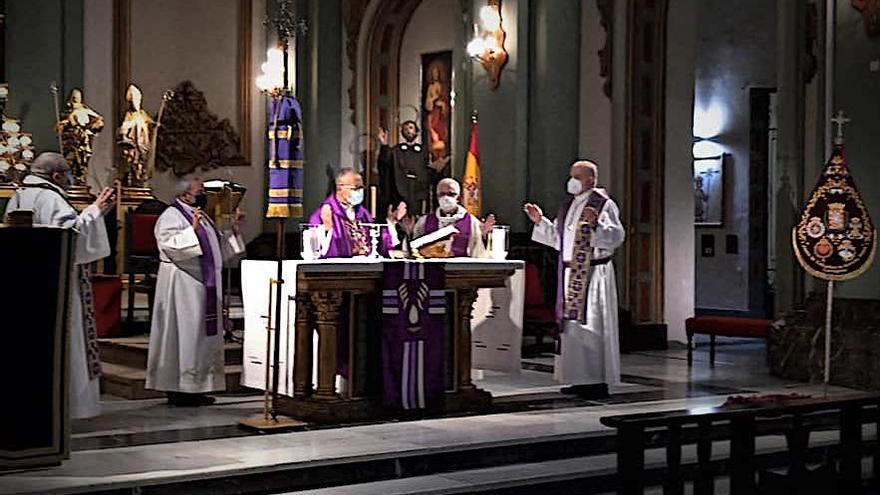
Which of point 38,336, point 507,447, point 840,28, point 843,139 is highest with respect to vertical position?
point 840,28

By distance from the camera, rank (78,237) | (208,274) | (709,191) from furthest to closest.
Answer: (709,191) < (208,274) < (78,237)

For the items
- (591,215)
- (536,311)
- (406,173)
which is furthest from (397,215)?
(406,173)

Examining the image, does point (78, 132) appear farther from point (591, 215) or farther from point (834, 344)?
point (834, 344)

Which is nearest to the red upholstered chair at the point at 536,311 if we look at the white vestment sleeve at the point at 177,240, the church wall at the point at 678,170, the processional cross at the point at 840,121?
the church wall at the point at 678,170

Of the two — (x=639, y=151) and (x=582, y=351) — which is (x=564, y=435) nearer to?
(x=582, y=351)

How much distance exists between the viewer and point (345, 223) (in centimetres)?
868

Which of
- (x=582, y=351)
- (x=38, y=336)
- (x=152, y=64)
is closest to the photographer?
(x=38, y=336)

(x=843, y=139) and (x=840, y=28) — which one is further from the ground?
(x=840, y=28)

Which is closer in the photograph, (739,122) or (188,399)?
(188,399)

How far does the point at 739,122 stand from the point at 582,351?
9.65 meters

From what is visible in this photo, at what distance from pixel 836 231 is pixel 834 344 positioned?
4.04 ft

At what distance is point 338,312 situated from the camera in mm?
8094

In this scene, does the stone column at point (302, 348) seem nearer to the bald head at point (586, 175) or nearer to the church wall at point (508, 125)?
the bald head at point (586, 175)

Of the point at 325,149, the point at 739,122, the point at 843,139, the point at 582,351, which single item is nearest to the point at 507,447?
the point at 582,351
